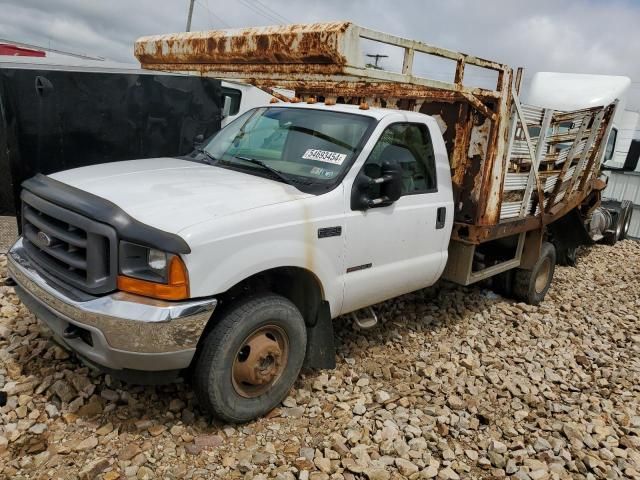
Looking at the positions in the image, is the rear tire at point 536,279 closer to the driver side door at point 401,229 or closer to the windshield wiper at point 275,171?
the driver side door at point 401,229

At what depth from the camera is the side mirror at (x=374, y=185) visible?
343 centimetres

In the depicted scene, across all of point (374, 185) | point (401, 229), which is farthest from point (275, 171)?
point (401, 229)

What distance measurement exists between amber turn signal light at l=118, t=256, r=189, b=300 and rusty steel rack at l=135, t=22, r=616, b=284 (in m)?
1.55

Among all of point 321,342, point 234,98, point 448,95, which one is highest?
point 448,95

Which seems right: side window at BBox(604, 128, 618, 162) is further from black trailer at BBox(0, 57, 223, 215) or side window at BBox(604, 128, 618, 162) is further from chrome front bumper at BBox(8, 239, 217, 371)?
chrome front bumper at BBox(8, 239, 217, 371)

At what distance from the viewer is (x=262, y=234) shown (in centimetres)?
289

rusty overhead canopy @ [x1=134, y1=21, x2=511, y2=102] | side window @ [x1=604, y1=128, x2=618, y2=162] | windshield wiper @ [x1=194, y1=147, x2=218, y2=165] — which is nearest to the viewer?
rusty overhead canopy @ [x1=134, y1=21, x2=511, y2=102]

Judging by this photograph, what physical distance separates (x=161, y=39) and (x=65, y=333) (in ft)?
9.37

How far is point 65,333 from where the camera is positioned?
2.77 metres

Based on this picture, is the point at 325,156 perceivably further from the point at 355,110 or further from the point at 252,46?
the point at 252,46

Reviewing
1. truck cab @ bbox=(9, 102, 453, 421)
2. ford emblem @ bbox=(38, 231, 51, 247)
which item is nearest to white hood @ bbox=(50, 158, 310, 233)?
truck cab @ bbox=(9, 102, 453, 421)

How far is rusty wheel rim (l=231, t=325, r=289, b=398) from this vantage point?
3070 millimetres

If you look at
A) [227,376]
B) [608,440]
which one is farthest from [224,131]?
[608,440]

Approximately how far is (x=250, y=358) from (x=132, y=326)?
773 millimetres
